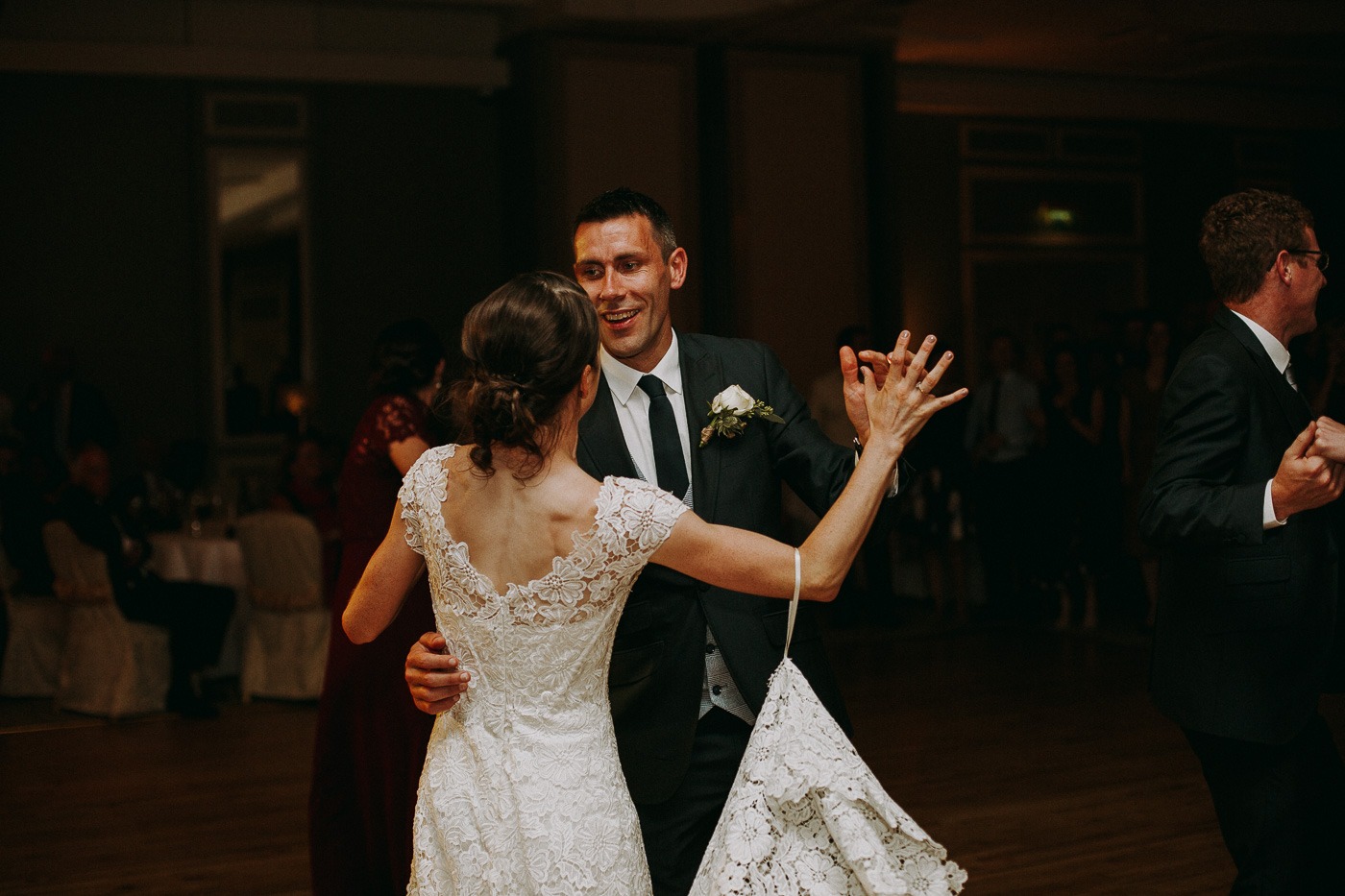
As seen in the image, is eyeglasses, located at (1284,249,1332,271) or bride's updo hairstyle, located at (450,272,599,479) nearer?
bride's updo hairstyle, located at (450,272,599,479)

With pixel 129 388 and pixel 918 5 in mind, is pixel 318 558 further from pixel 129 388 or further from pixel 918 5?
pixel 918 5

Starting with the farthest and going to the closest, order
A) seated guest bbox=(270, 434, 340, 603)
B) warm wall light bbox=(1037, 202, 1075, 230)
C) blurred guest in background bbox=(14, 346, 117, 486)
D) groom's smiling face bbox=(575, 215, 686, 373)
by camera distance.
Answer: warm wall light bbox=(1037, 202, 1075, 230) → blurred guest in background bbox=(14, 346, 117, 486) → seated guest bbox=(270, 434, 340, 603) → groom's smiling face bbox=(575, 215, 686, 373)

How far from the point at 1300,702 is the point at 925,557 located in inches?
242

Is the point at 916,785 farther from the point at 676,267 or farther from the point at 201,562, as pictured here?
the point at 201,562

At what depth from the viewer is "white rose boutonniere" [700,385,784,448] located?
2.38 meters

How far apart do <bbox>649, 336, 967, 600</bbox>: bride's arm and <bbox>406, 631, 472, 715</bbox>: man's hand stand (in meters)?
0.33

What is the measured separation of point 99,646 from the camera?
644 centimetres

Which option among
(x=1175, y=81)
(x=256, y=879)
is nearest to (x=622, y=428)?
(x=256, y=879)

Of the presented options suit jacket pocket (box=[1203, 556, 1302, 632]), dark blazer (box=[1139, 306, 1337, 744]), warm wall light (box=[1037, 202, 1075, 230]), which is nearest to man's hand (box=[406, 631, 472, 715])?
dark blazer (box=[1139, 306, 1337, 744])

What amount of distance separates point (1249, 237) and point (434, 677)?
5.63 ft

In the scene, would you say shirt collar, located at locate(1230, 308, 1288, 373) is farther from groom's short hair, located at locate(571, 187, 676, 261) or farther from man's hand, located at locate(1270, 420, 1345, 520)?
groom's short hair, located at locate(571, 187, 676, 261)

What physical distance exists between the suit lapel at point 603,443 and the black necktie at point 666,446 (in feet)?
0.18

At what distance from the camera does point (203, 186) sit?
9492 mm

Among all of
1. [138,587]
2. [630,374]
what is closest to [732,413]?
[630,374]
